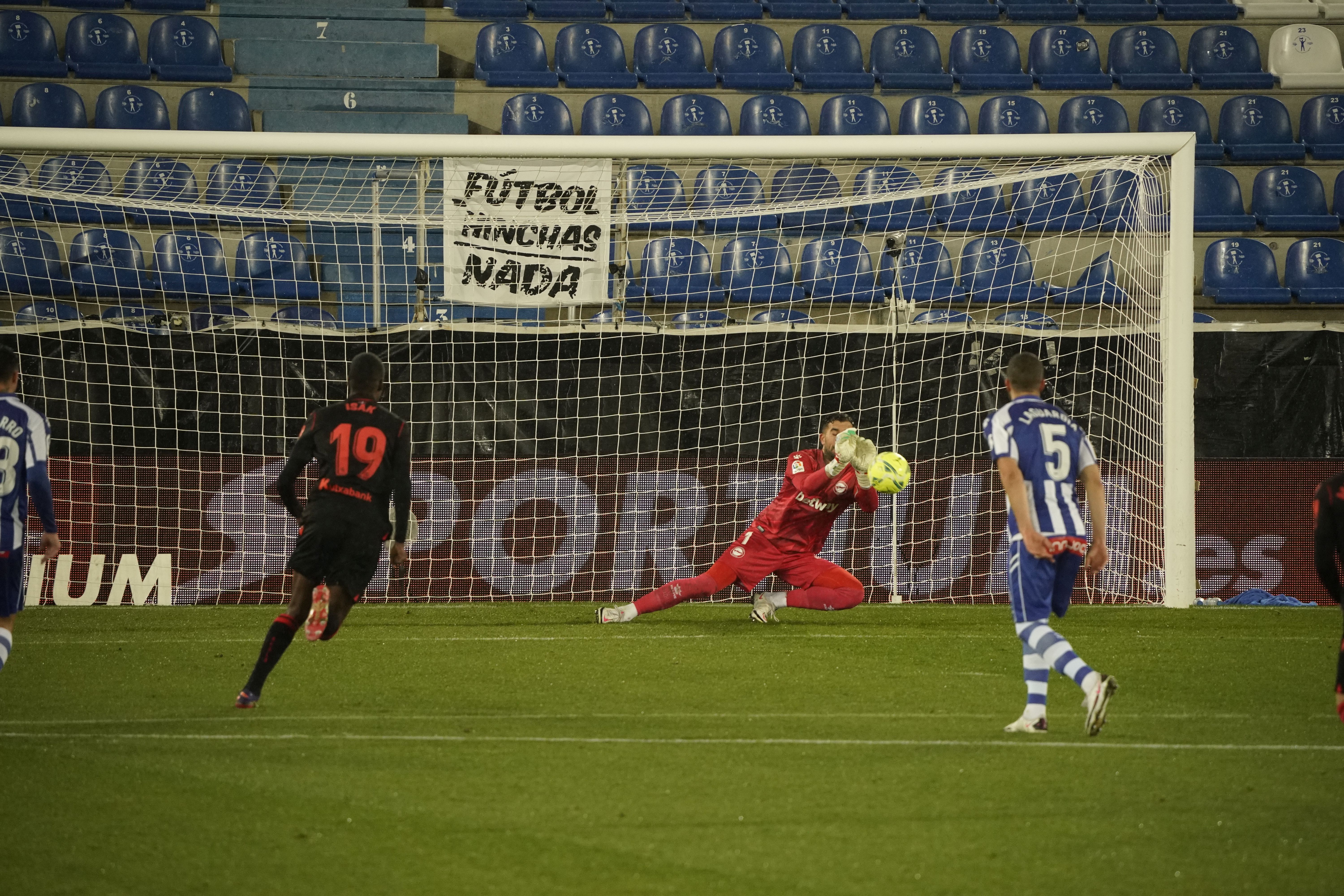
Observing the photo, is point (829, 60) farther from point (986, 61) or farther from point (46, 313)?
point (46, 313)

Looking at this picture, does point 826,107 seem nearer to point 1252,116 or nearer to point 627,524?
point 1252,116

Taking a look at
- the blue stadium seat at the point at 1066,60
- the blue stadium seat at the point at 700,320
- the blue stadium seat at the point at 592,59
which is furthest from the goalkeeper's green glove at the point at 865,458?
the blue stadium seat at the point at 1066,60

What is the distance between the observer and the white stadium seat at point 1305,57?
1568 centimetres

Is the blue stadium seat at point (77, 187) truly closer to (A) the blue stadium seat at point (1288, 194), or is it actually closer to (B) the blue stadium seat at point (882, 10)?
(B) the blue stadium seat at point (882, 10)

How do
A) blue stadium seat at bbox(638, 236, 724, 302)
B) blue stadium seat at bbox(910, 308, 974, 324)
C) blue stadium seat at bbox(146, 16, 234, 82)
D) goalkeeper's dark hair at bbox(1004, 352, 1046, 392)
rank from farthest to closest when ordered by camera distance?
blue stadium seat at bbox(146, 16, 234, 82) < blue stadium seat at bbox(638, 236, 724, 302) < blue stadium seat at bbox(910, 308, 974, 324) < goalkeeper's dark hair at bbox(1004, 352, 1046, 392)

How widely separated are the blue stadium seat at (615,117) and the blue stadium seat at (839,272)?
260 cm

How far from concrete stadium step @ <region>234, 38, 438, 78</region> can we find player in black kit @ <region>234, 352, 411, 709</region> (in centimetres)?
975

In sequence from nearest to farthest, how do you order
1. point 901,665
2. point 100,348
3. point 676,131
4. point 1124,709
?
1. point 1124,709
2. point 901,665
3. point 100,348
4. point 676,131

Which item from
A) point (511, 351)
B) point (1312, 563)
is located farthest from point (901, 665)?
point (1312, 563)

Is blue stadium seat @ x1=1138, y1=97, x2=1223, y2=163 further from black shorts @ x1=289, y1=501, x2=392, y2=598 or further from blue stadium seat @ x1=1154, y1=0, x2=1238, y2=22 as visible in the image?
black shorts @ x1=289, y1=501, x2=392, y2=598

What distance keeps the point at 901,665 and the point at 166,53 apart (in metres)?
11.4

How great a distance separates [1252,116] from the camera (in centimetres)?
1522

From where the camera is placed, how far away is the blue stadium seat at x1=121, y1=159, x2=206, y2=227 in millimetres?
12836

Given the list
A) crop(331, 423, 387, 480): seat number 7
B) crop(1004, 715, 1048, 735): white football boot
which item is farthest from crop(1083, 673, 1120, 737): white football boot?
crop(331, 423, 387, 480): seat number 7
